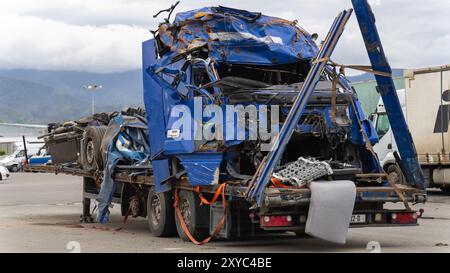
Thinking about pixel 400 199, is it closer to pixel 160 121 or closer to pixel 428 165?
pixel 160 121

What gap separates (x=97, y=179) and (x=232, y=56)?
16.4 feet

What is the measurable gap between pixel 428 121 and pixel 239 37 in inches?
476

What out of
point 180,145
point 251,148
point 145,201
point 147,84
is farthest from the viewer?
point 145,201

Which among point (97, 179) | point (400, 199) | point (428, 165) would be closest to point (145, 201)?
point (97, 179)

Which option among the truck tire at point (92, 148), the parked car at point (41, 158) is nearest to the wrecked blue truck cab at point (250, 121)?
the truck tire at point (92, 148)

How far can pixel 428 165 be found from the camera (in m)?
23.4

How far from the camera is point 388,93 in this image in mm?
11953

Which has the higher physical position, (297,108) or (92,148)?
(297,108)

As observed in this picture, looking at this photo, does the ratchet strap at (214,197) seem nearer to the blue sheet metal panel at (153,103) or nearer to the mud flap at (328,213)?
the blue sheet metal panel at (153,103)

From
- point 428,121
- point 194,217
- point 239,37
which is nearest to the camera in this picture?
point 194,217

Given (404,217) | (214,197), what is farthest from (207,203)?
(404,217)

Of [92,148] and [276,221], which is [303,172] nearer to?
[276,221]

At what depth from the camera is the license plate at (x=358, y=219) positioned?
11.4 meters

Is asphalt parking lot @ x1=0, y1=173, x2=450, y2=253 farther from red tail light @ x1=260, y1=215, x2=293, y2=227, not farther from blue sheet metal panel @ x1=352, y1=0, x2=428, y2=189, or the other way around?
blue sheet metal panel @ x1=352, y1=0, x2=428, y2=189
